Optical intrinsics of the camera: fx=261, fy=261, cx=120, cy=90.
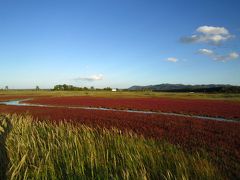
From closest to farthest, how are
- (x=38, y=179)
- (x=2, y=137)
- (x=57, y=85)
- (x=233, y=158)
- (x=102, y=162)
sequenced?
(x=38, y=179) → (x=102, y=162) → (x=2, y=137) → (x=233, y=158) → (x=57, y=85)

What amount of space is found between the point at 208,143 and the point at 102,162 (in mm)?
9063

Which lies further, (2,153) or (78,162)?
(2,153)

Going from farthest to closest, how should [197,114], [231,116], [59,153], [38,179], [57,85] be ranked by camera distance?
[57,85] < [197,114] < [231,116] < [59,153] < [38,179]

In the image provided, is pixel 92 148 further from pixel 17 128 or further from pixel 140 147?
pixel 17 128

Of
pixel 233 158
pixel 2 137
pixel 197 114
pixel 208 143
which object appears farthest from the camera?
pixel 197 114

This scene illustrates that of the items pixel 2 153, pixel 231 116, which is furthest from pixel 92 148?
pixel 231 116

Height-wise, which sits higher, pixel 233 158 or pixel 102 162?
pixel 102 162

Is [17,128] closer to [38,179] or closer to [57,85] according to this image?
[38,179]

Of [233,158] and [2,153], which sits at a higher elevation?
[2,153]

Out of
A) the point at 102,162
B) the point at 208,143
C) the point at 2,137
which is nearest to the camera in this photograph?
the point at 102,162

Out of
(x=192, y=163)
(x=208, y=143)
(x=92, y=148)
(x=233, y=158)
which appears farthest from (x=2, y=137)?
(x=208, y=143)

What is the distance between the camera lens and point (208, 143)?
1279cm

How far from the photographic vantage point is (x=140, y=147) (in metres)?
5.91

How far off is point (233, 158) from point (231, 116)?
62.4 ft
